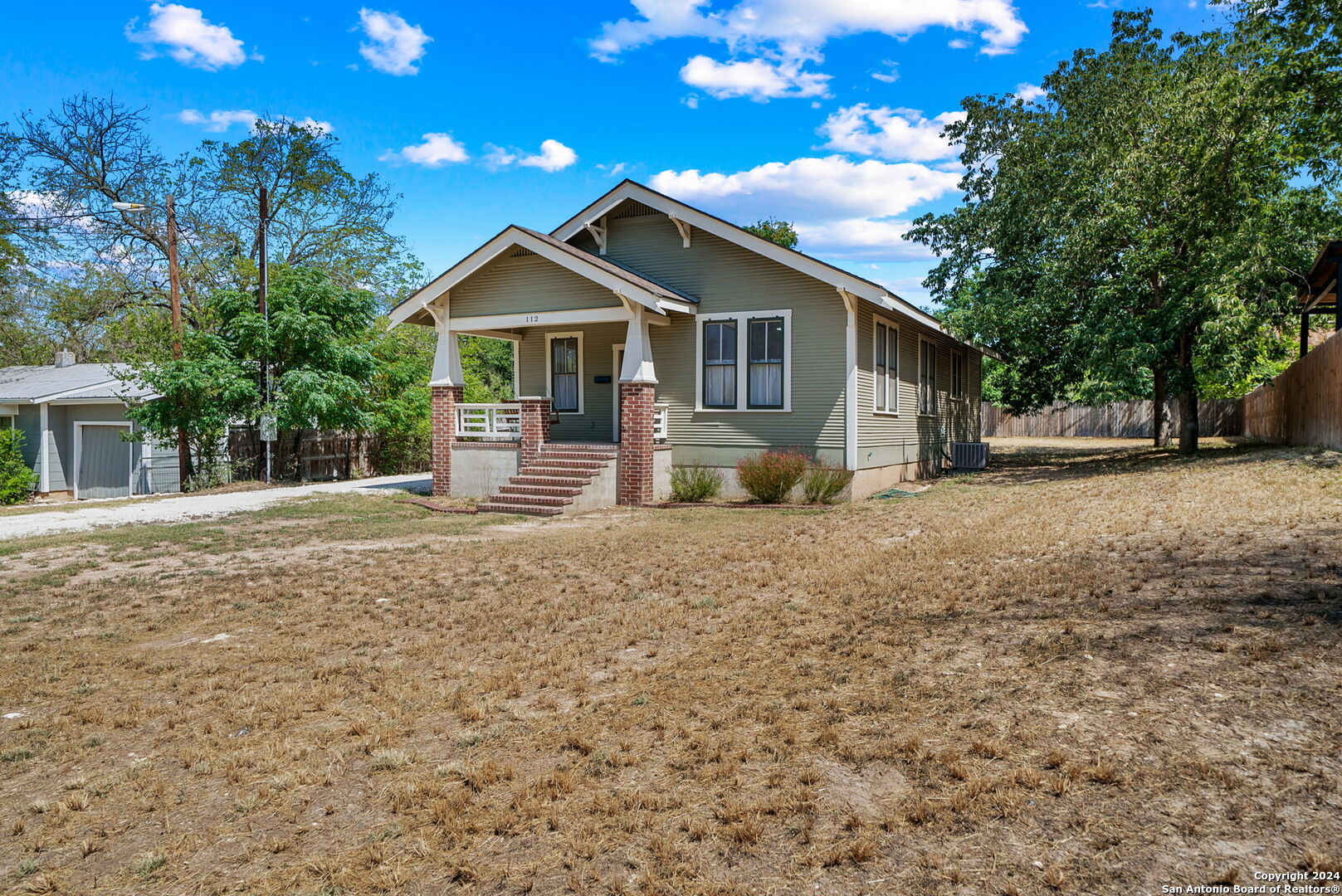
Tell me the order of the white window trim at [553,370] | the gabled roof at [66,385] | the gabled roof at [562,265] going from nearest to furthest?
the gabled roof at [562,265], the white window trim at [553,370], the gabled roof at [66,385]

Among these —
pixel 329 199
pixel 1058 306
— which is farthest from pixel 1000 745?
pixel 329 199

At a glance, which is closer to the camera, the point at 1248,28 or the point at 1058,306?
the point at 1248,28

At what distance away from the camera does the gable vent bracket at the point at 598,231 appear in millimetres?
16750

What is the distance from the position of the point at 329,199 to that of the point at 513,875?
31610 millimetres

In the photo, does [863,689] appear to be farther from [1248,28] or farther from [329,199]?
[329,199]

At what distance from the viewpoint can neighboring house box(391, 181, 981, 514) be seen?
47.2ft

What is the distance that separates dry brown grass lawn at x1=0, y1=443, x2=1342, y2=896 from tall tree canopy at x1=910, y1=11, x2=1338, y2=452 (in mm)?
10765

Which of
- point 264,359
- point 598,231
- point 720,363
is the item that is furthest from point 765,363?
point 264,359

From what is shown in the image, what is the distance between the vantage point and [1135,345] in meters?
17.5

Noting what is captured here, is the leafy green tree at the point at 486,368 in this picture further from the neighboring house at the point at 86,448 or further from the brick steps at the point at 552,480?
the brick steps at the point at 552,480

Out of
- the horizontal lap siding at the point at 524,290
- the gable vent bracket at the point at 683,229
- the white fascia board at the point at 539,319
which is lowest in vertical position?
the white fascia board at the point at 539,319

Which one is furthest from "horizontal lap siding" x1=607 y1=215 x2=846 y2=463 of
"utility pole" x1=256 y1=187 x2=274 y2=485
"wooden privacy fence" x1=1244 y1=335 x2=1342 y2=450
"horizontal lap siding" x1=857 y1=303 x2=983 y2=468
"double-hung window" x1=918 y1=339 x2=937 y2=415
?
"utility pole" x1=256 y1=187 x2=274 y2=485

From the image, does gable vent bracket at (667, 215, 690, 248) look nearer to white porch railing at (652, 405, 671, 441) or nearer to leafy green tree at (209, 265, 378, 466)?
white porch railing at (652, 405, 671, 441)

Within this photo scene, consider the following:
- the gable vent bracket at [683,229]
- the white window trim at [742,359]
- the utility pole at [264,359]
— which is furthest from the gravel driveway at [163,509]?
the gable vent bracket at [683,229]
